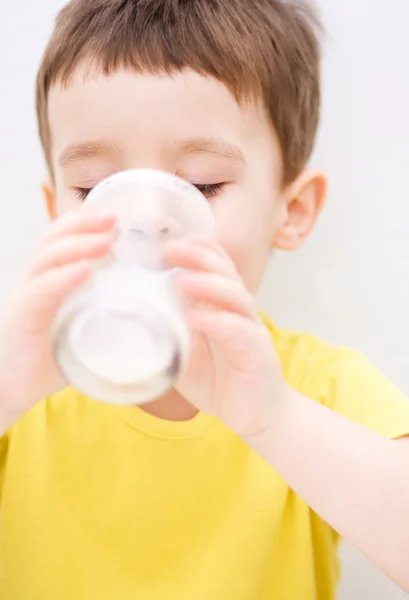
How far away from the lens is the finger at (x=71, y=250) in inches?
16.2

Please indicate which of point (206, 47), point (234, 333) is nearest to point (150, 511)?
point (234, 333)

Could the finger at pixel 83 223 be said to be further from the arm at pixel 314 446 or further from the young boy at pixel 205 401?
the arm at pixel 314 446

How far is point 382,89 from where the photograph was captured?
898 mm

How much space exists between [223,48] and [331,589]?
57 centimetres

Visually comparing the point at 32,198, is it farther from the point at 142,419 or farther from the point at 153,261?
the point at 153,261

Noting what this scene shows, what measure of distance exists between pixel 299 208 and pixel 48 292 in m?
0.38

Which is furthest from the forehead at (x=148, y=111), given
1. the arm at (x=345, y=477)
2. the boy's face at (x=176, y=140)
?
the arm at (x=345, y=477)

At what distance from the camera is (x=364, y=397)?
63 cm

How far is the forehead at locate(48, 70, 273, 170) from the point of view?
0.55 meters

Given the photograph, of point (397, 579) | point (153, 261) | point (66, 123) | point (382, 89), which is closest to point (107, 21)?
point (66, 123)

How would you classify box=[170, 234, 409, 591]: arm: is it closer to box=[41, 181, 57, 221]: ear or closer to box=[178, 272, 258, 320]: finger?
box=[178, 272, 258, 320]: finger

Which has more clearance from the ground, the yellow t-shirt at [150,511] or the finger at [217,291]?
the finger at [217,291]

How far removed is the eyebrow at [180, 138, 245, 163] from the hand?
14 cm

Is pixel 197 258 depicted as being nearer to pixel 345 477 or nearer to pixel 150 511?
pixel 345 477
